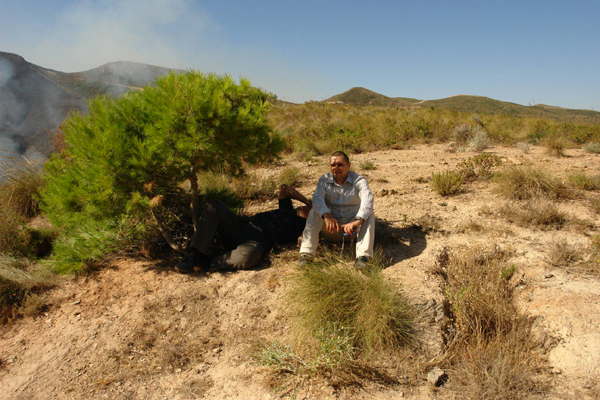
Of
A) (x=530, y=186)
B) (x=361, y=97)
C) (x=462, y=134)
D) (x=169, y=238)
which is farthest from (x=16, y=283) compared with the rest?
(x=361, y=97)

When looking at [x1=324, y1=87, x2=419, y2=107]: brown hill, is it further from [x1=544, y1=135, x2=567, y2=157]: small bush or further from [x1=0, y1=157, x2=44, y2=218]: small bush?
[x1=0, y1=157, x2=44, y2=218]: small bush

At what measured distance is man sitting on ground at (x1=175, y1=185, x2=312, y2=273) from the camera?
346 centimetres

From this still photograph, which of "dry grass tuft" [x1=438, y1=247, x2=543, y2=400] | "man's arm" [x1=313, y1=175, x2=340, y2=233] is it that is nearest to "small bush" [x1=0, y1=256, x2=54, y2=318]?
"man's arm" [x1=313, y1=175, x2=340, y2=233]

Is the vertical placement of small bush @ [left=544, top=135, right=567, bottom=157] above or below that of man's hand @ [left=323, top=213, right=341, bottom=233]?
above

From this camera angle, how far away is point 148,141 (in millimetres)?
2873

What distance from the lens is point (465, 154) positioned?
344 inches

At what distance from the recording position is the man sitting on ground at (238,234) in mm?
3465

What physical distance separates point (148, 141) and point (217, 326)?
1.68m

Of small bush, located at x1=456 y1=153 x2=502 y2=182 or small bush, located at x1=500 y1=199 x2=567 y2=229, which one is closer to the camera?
small bush, located at x1=500 y1=199 x2=567 y2=229

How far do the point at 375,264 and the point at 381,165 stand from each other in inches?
189

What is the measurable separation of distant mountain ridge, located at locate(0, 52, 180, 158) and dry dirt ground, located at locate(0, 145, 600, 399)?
226 inches

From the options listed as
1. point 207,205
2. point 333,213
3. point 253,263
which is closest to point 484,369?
point 333,213

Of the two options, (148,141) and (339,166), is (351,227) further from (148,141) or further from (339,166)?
(148,141)

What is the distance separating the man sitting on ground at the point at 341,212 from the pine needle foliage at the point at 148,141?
0.81 meters
